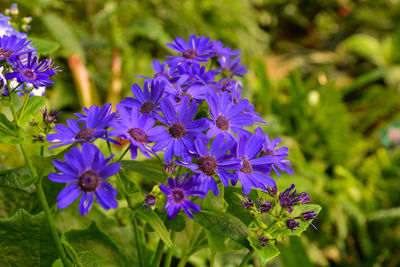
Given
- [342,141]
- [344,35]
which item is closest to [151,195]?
[342,141]

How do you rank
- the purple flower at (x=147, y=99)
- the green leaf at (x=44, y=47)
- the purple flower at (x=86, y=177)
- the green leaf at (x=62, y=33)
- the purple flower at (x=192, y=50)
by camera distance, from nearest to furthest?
the purple flower at (x=86, y=177)
the purple flower at (x=147, y=99)
the purple flower at (x=192, y=50)
the green leaf at (x=44, y=47)
the green leaf at (x=62, y=33)

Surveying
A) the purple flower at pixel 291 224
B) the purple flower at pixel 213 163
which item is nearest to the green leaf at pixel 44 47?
the purple flower at pixel 213 163

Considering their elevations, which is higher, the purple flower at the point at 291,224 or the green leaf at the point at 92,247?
the purple flower at the point at 291,224

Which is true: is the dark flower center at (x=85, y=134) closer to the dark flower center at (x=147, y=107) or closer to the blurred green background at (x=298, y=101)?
the dark flower center at (x=147, y=107)

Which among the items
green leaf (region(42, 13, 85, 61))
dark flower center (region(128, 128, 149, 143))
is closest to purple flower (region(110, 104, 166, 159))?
dark flower center (region(128, 128, 149, 143))

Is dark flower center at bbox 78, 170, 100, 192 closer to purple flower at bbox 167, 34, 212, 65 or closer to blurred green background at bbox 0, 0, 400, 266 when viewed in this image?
purple flower at bbox 167, 34, 212, 65

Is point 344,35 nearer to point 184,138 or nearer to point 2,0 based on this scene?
point 2,0

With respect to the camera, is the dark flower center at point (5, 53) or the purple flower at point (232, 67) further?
the purple flower at point (232, 67)
